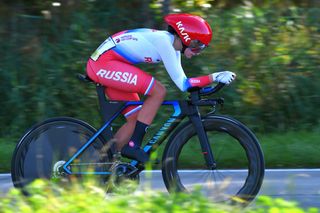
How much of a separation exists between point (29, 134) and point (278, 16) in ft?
21.4

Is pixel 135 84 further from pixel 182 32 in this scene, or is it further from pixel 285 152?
pixel 285 152

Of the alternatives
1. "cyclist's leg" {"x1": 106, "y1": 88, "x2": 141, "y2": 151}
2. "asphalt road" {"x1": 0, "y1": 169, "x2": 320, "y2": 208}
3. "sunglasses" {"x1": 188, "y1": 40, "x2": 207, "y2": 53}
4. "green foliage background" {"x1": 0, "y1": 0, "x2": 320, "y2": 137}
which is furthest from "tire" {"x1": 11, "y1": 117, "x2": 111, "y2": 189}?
"green foliage background" {"x1": 0, "y1": 0, "x2": 320, "y2": 137}

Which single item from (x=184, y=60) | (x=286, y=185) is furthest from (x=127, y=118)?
(x=184, y=60)

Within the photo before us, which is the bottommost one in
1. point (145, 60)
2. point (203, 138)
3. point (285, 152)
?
point (285, 152)

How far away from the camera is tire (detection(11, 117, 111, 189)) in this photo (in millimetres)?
6492

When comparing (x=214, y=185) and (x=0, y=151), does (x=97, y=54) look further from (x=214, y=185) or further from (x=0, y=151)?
(x=0, y=151)

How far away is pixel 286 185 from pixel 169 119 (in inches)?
63.8

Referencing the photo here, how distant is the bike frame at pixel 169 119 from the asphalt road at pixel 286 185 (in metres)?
0.33

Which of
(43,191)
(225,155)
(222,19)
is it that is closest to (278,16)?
(222,19)

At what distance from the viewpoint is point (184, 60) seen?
1109 centimetres

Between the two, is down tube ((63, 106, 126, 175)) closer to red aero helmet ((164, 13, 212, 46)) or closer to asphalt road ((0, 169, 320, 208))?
asphalt road ((0, 169, 320, 208))

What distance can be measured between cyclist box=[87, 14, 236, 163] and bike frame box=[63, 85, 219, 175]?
0.09 m

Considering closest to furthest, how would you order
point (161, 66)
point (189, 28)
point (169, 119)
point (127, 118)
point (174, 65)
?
point (174, 65) < point (189, 28) < point (169, 119) < point (127, 118) < point (161, 66)

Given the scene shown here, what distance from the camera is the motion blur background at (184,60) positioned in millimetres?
10883
